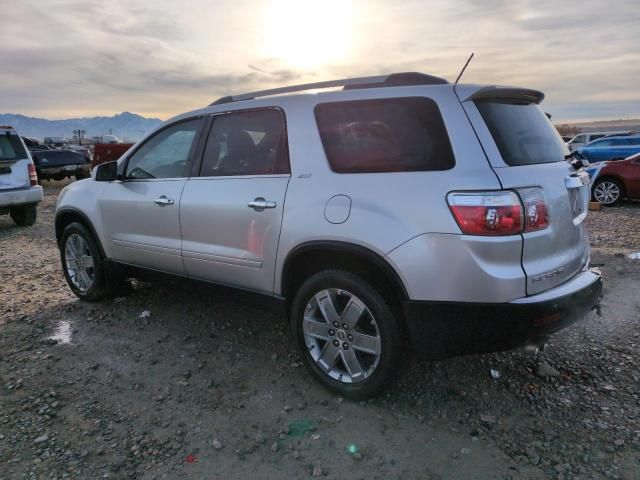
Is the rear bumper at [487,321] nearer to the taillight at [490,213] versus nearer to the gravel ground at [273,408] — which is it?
the taillight at [490,213]

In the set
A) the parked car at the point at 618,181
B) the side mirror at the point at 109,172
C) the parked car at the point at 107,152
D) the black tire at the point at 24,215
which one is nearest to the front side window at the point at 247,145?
the side mirror at the point at 109,172

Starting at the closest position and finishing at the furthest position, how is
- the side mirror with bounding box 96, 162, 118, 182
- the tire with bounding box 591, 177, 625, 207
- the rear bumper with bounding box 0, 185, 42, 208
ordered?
the side mirror with bounding box 96, 162, 118, 182 < the rear bumper with bounding box 0, 185, 42, 208 < the tire with bounding box 591, 177, 625, 207

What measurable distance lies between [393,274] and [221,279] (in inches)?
57.7

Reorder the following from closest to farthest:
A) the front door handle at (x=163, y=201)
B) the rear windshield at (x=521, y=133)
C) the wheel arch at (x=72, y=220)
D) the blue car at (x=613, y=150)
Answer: the rear windshield at (x=521, y=133), the front door handle at (x=163, y=201), the wheel arch at (x=72, y=220), the blue car at (x=613, y=150)

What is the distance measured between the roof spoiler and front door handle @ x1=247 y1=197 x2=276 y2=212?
130cm

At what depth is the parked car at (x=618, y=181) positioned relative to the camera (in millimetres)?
11094

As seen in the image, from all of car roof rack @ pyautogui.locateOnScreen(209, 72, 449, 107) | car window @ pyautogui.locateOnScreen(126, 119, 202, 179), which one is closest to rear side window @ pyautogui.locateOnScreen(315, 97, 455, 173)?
car roof rack @ pyautogui.locateOnScreen(209, 72, 449, 107)

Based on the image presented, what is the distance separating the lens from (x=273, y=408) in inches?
118

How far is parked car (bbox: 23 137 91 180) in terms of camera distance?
16.8 metres

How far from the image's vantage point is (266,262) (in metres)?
3.23

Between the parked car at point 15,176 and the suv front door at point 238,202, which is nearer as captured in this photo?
the suv front door at point 238,202

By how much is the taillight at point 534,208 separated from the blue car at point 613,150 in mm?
14371

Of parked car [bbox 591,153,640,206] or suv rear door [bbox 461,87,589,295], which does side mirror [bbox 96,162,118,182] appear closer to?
suv rear door [bbox 461,87,589,295]

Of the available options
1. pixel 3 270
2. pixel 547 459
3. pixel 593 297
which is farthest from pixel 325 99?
pixel 3 270
